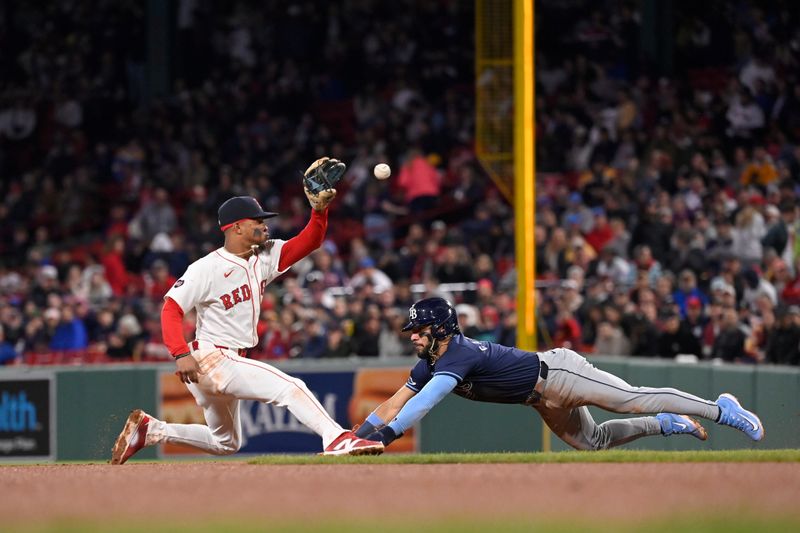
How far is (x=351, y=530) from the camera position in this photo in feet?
21.3

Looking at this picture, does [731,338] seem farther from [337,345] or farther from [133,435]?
[133,435]

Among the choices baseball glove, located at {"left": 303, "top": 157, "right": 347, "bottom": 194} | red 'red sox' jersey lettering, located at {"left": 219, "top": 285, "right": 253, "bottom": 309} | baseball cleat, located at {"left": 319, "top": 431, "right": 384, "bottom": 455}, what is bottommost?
baseball cleat, located at {"left": 319, "top": 431, "right": 384, "bottom": 455}

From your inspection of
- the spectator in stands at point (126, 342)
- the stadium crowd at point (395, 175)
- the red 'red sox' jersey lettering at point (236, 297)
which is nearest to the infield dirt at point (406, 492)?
the red 'red sox' jersey lettering at point (236, 297)

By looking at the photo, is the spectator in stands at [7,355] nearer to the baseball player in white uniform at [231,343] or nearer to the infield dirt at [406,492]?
the baseball player in white uniform at [231,343]

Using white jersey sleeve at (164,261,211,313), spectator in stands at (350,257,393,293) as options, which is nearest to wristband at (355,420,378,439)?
white jersey sleeve at (164,261,211,313)

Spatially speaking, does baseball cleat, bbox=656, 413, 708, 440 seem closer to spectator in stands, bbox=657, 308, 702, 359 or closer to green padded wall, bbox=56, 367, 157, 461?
spectator in stands, bbox=657, 308, 702, 359

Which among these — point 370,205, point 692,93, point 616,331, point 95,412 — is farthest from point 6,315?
point 692,93

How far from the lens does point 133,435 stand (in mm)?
9586

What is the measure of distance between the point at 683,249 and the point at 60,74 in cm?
1439

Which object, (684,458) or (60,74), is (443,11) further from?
(684,458)

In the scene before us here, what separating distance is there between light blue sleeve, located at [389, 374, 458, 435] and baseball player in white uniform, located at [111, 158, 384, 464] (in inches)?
10.7

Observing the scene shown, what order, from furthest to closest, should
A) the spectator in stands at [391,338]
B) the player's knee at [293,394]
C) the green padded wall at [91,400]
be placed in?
1. the spectator in stands at [391,338]
2. the green padded wall at [91,400]
3. the player's knee at [293,394]

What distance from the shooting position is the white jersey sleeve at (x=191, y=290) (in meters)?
9.25

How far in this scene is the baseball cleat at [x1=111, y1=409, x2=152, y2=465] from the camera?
9.57 meters
